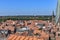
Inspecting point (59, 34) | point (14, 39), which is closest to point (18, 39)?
point (14, 39)

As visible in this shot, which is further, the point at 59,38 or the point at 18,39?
the point at 59,38

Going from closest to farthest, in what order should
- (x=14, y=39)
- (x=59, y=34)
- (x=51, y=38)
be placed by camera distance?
(x=14, y=39), (x=59, y=34), (x=51, y=38)

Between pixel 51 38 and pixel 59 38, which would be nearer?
pixel 59 38

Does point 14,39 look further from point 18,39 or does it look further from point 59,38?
point 59,38

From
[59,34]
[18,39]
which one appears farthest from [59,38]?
[18,39]

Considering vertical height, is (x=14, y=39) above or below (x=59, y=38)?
above

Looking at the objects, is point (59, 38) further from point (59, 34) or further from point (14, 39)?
point (14, 39)

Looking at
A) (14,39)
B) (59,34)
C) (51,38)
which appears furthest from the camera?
(51,38)

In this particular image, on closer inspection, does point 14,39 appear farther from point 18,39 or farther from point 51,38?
point 51,38
